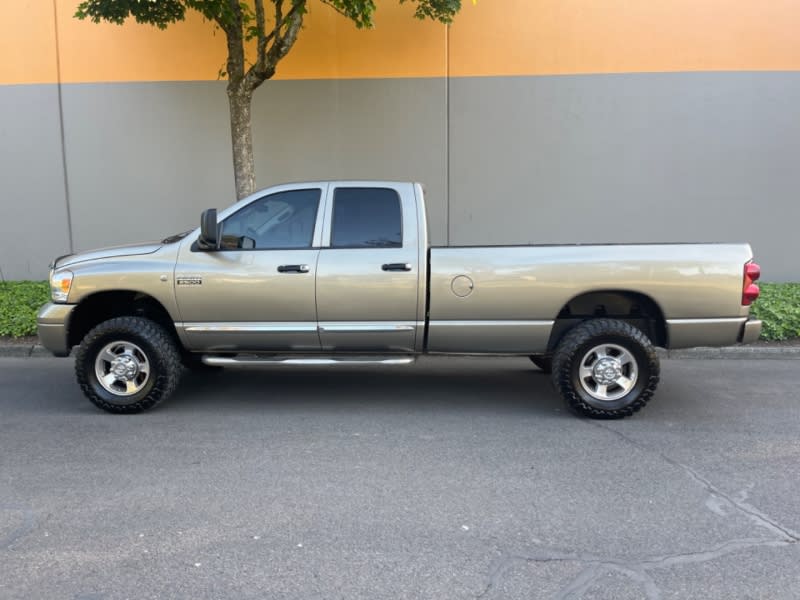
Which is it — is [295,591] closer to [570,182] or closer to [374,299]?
[374,299]

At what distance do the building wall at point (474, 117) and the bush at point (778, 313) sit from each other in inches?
83.1

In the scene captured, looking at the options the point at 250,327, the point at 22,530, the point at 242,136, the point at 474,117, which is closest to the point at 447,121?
the point at 474,117

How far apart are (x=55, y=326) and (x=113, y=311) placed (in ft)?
1.77

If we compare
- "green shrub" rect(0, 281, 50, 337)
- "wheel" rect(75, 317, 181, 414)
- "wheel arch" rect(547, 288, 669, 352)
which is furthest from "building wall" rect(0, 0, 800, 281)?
"wheel" rect(75, 317, 181, 414)

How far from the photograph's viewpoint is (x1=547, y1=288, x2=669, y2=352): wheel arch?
5469 mm

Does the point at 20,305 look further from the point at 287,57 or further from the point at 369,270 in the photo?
the point at 369,270

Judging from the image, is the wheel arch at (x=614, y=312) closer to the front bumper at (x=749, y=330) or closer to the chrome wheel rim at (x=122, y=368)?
the front bumper at (x=749, y=330)

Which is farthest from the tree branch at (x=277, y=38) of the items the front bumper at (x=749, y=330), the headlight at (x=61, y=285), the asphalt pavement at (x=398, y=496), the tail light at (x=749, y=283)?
the front bumper at (x=749, y=330)

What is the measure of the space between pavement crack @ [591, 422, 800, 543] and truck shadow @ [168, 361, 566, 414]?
1.18m

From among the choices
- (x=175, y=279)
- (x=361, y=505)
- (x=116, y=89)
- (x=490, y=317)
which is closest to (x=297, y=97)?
(x=116, y=89)

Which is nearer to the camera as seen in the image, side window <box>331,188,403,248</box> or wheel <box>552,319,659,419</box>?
wheel <box>552,319,659,419</box>

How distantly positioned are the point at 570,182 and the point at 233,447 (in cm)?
787

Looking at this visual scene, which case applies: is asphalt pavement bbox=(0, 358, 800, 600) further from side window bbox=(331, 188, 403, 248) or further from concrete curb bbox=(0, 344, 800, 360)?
side window bbox=(331, 188, 403, 248)

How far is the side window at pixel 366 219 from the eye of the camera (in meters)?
5.54
